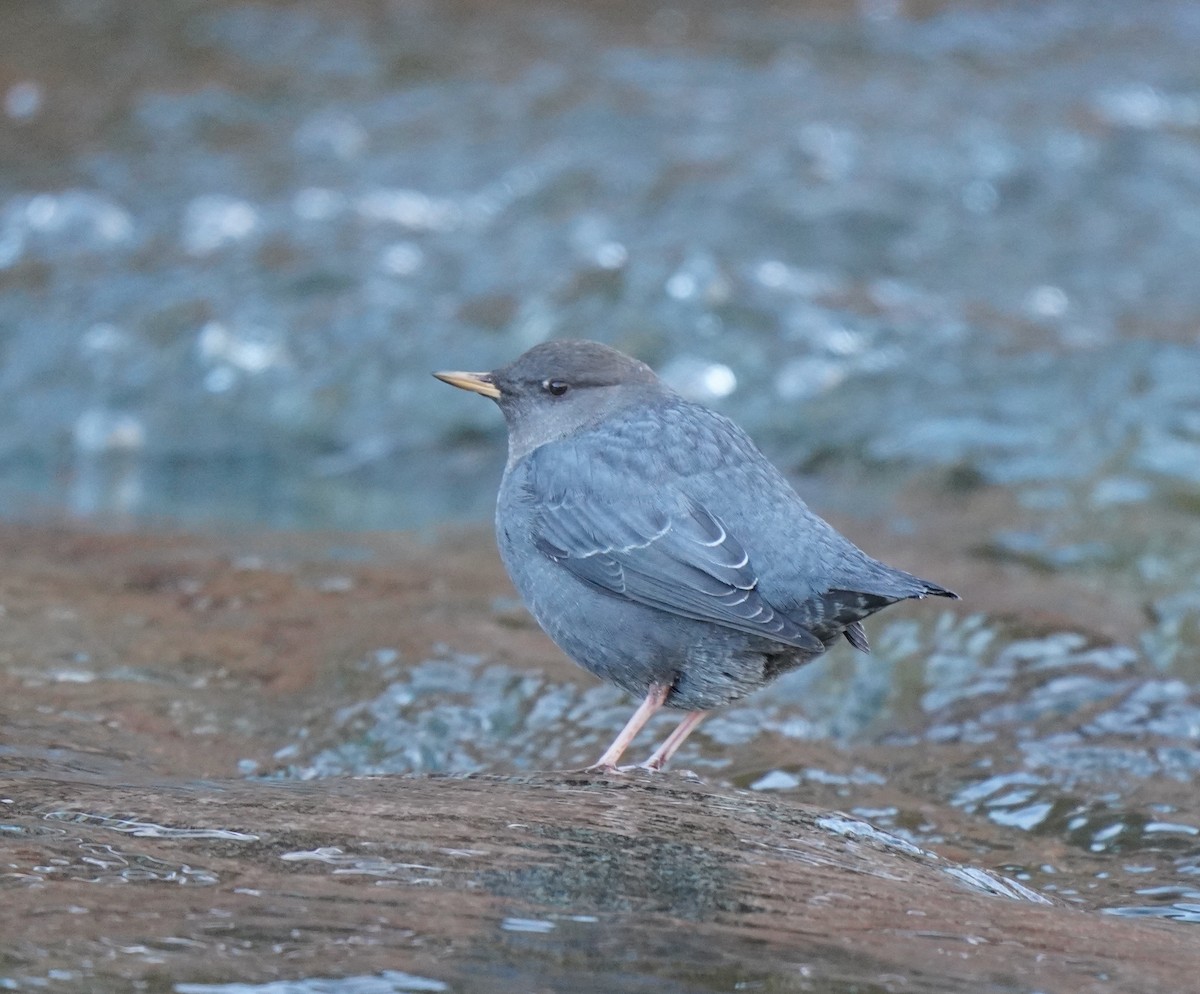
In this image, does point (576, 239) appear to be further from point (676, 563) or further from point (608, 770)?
point (608, 770)

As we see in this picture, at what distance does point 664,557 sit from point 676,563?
0.04 meters

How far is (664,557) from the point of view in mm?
4109

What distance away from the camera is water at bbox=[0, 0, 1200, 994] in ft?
9.75

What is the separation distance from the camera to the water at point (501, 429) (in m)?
2.97

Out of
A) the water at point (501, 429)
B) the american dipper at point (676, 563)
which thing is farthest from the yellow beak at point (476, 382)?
the water at point (501, 429)

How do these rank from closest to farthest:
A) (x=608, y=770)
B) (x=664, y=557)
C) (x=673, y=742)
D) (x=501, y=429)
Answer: (x=608, y=770) < (x=664, y=557) < (x=673, y=742) < (x=501, y=429)

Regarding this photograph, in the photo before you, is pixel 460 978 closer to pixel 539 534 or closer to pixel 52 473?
pixel 539 534

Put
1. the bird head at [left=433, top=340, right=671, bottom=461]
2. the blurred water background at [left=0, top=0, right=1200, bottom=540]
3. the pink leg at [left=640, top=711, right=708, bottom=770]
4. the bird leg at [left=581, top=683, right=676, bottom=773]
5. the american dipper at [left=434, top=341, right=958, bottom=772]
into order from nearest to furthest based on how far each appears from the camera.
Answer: the american dipper at [left=434, top=341, right=958, bottom=772]
the bird leg at [left=581, top=683, right=676, bottom=773]
the pink leg at [left=640, top=711, right=708, bottom=770]
the bird head at [left=433, top=340, right=671, bottom=461]
the blurred water background at [left=0, top=0, right=1200, bottom=540]

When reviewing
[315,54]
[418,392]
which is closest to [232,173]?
[315,54]

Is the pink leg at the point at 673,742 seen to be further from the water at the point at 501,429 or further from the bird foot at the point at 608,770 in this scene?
the bird foot at the point at 608,770

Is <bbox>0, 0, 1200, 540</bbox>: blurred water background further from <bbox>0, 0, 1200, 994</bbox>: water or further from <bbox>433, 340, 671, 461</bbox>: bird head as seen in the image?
<bbox>433, 340, 671, 461</bbox>: bird head

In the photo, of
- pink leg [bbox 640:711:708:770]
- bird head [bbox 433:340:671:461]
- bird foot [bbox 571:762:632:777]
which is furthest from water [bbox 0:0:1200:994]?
bird head [bbox 433:340:671:461]

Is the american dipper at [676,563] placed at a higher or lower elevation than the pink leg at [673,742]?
higher

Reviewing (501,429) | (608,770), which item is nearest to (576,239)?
(501,429)
